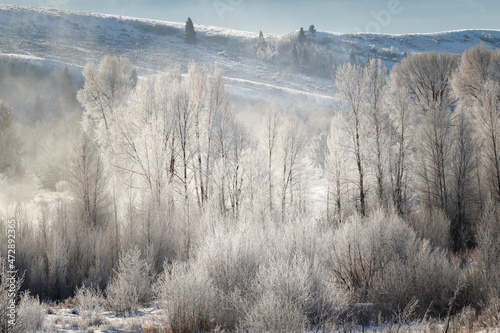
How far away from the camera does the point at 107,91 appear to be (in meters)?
27.5

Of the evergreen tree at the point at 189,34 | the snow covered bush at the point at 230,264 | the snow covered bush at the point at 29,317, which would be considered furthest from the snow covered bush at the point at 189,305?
the evergreen tree at the point at 189,34

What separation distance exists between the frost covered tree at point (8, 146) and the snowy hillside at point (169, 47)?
43.0 metres

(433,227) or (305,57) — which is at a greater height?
(305,57)

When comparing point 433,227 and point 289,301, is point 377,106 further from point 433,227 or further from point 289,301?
point 289,301

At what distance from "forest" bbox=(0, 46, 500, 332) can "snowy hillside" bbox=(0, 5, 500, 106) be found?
139ft

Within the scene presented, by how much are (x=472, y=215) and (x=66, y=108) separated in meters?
63.1

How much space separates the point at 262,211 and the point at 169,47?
4251 inches

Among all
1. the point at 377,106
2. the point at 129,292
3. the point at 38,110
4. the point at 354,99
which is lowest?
the point at 129,292

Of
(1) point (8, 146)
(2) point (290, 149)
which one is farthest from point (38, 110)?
(2) point (290, 149)

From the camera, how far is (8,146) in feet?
87.6

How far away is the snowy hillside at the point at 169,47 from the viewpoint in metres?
81.2

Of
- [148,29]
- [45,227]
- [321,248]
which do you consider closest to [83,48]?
[148,29]

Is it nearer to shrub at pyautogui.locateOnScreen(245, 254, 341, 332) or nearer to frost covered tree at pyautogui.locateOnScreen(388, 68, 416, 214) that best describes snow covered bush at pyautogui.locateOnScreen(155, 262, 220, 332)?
shrub at pyautogui.locateOnScreen(245, 254, 341, 332)

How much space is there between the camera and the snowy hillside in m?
81.2
